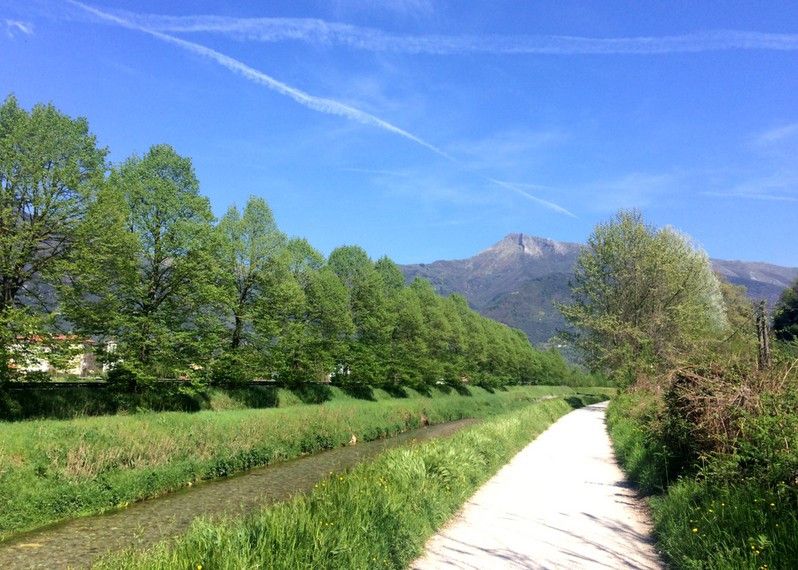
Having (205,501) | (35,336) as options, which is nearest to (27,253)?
(35,336)

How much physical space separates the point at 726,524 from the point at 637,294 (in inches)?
1670

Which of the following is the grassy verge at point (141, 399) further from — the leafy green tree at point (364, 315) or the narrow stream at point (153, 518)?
the narrow stream at point (153, 518)

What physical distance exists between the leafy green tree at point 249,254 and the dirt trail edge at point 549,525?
26776mm

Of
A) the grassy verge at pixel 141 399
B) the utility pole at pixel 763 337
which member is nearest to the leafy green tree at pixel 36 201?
the grassy verge at pixel 141 399

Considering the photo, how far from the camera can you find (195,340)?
3216 centimetres

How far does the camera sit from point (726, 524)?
754cm

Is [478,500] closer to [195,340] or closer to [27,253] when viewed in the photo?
[27,253]

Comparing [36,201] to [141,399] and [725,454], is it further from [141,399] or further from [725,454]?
[725,454]

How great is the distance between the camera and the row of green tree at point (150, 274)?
2352 cm

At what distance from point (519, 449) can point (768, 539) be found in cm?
1587

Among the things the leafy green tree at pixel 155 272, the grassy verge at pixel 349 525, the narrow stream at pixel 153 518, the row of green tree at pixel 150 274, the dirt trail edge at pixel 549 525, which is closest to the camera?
the grassy verge at pixel 349 525

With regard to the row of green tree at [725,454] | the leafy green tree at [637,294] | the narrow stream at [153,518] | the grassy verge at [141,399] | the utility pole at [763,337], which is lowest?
the narrow stream at [153,518]

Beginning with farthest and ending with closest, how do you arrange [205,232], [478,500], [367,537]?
[205,232] → [478,500] → [367,537]

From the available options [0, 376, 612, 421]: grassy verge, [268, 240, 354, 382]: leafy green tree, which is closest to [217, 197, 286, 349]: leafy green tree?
[268, 240, 354, 382]: leafy green tree
